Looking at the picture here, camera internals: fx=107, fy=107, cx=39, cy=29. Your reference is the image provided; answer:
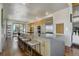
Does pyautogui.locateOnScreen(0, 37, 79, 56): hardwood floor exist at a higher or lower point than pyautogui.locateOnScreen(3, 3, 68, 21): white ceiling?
lower

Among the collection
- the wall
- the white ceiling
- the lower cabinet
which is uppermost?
the white ceiling

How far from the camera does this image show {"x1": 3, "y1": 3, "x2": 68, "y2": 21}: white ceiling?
5.57 feet

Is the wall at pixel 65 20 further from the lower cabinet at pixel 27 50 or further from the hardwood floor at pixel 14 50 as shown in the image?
the lower cabinet at pixel 27 50

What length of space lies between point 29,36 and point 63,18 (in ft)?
2.04

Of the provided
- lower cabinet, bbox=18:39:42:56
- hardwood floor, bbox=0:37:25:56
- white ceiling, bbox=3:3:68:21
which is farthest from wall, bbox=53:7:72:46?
hardwood floor, bbox=0:37:25:56

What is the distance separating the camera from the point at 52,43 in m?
1.71

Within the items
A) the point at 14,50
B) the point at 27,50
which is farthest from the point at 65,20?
the point at 14,50

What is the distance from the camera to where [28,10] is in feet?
5.64

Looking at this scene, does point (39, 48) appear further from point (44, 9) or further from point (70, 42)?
point (44, 9)

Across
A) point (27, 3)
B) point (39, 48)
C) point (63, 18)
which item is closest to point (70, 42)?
point (63, 18)

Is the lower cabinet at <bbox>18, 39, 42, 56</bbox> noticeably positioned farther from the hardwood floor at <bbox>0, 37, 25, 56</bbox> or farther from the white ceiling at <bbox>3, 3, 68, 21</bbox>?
the white ceiling at <bbox>3, 3, 68, 21</bbox>

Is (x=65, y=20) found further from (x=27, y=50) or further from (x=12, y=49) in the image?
(x=12, y=49)

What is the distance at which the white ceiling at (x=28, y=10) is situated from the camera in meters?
1.70

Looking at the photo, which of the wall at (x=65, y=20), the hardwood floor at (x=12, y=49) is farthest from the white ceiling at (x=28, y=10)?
the hardwood floor at (x=12, y=49)
